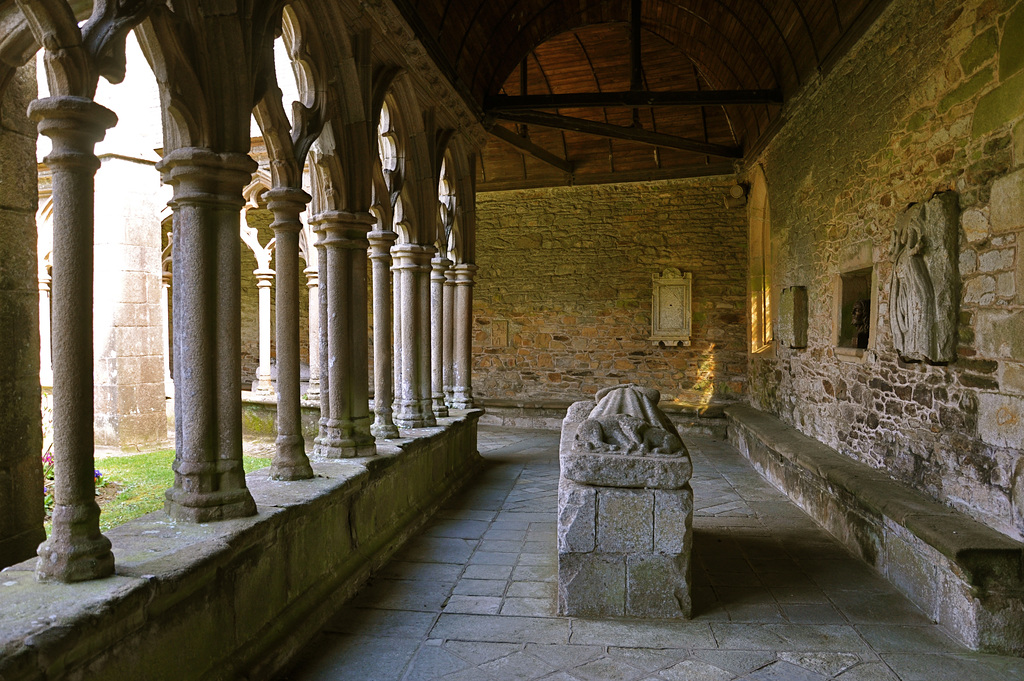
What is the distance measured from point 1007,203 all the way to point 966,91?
827 millimetres

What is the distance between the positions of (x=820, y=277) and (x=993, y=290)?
298 centimetres

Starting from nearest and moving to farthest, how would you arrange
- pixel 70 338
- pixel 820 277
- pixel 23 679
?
pixel 23 679
pixel 70 338
pixel 820 277

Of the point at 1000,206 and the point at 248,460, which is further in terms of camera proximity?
the point at 248,460

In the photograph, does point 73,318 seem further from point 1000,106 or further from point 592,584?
point 1000,106

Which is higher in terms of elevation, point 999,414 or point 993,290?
point 993,290

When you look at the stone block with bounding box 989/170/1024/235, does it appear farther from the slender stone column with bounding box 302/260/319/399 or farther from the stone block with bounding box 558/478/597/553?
the slender stone column with bounding box 302/260/319/399

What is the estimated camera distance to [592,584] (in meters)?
3.11

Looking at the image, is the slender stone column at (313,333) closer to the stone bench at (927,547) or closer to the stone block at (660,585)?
the stone block at (660,585)

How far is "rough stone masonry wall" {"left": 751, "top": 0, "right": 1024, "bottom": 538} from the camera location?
318 cm

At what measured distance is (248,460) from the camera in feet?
21.0

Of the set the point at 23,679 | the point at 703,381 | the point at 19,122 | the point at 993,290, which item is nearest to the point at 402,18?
the point at 19,122

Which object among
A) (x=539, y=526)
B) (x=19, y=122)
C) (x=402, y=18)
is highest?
(x=402, y=18)

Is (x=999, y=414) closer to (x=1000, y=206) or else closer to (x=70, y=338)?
(x=1000, y=206)

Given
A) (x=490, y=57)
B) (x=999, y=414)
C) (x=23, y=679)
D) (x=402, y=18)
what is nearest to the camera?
(x=23, y=679)
